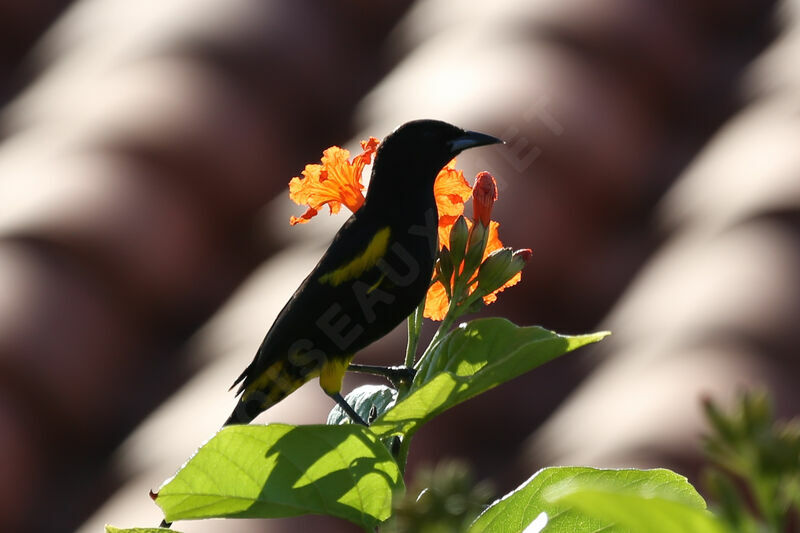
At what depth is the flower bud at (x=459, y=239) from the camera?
1.01 m

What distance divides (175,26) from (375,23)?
1112 millimetres

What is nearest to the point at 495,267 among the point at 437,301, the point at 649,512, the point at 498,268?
the point at 498,268

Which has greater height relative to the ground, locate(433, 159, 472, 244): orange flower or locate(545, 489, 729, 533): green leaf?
locate(433, 159, 472, 244): orange flower

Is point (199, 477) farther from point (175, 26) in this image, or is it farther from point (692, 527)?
point (175, 26)

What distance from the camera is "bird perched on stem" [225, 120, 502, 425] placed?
110 centimetres

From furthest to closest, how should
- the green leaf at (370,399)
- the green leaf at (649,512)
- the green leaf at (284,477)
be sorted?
the green leaf at (370,399) < the green leaf at (284,477) < the green leaf at (649,512)

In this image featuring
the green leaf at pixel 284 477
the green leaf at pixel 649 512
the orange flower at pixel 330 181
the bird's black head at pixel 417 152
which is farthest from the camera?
the bird's black head at pixel 417 152

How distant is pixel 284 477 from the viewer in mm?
765

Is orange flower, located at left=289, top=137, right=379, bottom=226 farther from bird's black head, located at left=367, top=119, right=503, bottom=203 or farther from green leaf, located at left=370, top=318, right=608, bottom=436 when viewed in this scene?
green leaf, located at left=370, top=318, right=608, bottom=436

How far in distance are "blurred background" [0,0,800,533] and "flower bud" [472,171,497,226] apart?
7.60 ft

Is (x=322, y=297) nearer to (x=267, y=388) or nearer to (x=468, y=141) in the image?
(x=267, y=388)

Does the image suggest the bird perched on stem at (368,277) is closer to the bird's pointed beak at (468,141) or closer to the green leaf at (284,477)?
the bird's pointed beak at (468,141)

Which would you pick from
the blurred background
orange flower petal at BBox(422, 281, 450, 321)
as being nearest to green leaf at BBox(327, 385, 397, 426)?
orange flower petal at BBox(422, 281, 450, 321)

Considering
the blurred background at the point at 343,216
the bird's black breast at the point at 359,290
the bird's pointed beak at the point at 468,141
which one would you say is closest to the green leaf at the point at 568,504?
the bird's black breast at the point at 359,290
